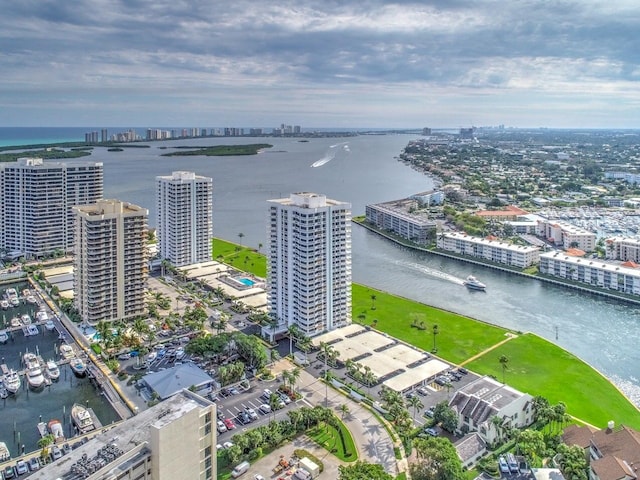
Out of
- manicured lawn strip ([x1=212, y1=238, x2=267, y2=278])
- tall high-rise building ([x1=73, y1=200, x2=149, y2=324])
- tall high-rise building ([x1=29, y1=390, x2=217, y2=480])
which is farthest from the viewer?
manicured lawn strip ([x1=212, y1=238, x2=267, y2=278])

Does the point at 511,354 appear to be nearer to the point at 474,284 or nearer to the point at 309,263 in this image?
the point at 309,263

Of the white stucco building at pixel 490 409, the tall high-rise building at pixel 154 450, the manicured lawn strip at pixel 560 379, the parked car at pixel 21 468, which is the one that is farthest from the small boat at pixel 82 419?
the manicured lawn strip at pixel 560 379

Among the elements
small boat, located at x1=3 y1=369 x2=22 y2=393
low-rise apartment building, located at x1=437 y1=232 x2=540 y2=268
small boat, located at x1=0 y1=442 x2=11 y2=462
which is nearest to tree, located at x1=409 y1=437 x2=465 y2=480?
small boat, located at x1=0 y1=442 x2=11 y2=462

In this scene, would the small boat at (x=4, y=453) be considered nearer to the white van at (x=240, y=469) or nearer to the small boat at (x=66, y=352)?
the small boat at (x=66, y=352)

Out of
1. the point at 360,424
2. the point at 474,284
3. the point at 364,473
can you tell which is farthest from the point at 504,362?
the point at 474,284

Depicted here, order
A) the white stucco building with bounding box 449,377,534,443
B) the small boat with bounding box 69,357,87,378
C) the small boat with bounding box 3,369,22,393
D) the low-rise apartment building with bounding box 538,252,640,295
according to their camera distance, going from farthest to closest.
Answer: the low-rise apartment building with bounding box 538,252,640,295 < the small boat with bounding box 69,357,87,378 < the small boat with bounding box 3,369,22,393 < the white stucco building with bounding box 449,377,534,443

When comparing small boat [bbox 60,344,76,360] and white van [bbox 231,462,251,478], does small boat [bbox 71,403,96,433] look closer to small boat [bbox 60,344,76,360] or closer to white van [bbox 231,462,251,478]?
small boat [bbox 60,344,76,360]
